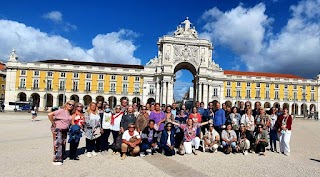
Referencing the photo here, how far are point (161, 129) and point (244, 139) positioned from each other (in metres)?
3.35

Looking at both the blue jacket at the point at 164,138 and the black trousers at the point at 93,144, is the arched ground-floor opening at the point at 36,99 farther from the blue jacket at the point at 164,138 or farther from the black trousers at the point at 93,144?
the blue jacket at the point at 164,138

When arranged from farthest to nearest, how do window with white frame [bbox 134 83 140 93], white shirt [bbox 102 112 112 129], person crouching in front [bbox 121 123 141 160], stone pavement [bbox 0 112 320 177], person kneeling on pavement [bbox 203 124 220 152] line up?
window with white frame [bbox 134 83 140 93] → person kneeling on pavement [bbox 203 124 220 152] → white shirt [bbox 102 112 112 129] → person crouching in front [bbox 121 123 141 160] → stone pavement [bbox 0 112 320 177]

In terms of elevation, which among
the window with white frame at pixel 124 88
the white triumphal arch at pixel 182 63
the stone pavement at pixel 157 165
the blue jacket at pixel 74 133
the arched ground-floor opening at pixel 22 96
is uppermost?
the white triumphal arch at pixel 182 63

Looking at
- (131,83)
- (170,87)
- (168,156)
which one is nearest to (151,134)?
(168,156)

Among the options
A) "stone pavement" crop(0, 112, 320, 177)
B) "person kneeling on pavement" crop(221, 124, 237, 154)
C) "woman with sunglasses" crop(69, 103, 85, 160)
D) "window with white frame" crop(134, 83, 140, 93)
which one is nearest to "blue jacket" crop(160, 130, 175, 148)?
"stone pavement" crop(0, 112, 320, 177)

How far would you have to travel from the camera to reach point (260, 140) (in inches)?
402

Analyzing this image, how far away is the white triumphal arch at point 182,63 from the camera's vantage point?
5934cm

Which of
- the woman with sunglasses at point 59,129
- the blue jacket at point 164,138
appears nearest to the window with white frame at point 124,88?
the blue jacket at point 164,138

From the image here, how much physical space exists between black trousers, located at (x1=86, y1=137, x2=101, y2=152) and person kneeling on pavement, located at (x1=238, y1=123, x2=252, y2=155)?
547 cm

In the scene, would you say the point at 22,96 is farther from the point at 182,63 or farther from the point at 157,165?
the point at 157,165

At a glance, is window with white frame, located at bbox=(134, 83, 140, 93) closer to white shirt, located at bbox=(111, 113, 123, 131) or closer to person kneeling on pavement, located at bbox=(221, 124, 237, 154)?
person kneeling on pavement, located at bbox=(221, 124, 237, 154)

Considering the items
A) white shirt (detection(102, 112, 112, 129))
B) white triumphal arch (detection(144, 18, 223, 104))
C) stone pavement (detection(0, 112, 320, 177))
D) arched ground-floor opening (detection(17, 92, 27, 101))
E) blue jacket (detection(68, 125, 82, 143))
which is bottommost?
stone pavement (detection(0, 112, 320, 177))

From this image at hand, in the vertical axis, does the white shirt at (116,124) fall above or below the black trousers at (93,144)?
above

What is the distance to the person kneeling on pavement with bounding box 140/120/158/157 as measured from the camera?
940 cm
